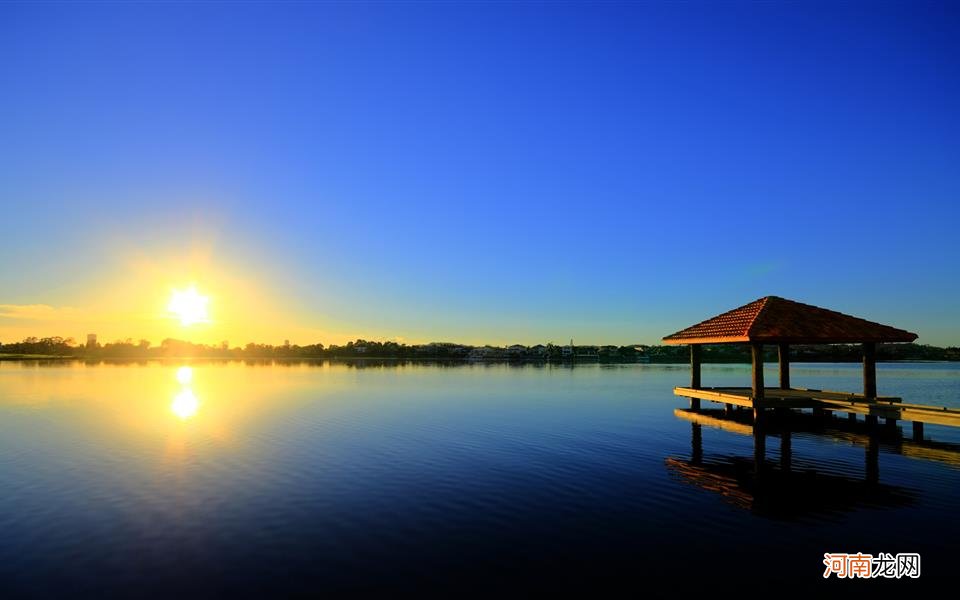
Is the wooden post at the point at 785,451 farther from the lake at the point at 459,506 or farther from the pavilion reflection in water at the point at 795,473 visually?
the lake at the point at 459,506

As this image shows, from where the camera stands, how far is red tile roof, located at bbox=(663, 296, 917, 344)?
91.6 feet

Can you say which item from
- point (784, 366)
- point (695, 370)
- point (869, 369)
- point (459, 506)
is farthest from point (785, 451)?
point (459, 506)

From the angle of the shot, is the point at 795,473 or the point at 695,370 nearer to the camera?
the point at 795,473

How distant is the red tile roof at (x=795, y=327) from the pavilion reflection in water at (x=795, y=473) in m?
4.60

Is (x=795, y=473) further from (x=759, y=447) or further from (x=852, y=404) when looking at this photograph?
(x=852, y=404)

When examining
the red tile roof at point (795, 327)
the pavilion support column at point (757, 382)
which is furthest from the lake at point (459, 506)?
the red tile roof at point (795, 327)

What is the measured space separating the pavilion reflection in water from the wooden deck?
1.18 m

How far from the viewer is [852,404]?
91.4ft

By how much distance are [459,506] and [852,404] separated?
75.7 feet

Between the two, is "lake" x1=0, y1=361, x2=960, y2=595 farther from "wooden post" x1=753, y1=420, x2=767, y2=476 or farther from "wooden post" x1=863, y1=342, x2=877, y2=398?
"wooden post" x1=863, y1=342, x2=877, y2=398

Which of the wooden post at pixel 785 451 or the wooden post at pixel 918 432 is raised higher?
the wooden post at pixel 918 432

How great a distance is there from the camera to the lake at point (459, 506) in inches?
414

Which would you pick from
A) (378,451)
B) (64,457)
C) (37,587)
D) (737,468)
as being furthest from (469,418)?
(37,587)

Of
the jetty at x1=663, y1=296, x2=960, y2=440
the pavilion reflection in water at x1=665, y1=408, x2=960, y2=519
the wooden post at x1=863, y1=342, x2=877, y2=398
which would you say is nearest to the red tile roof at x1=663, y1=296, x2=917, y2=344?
the jetty at x1=663, y1=296, x2=960, y2=440
